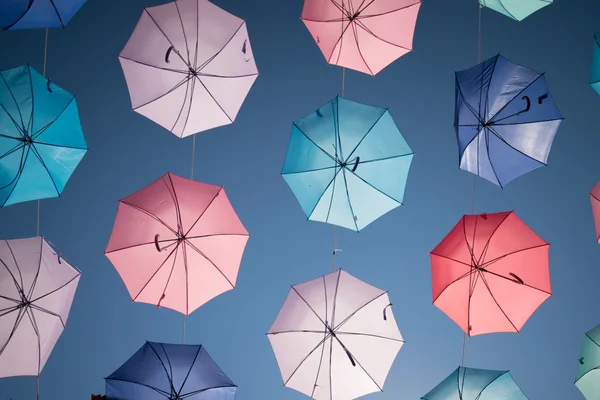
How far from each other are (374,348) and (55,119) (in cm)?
390

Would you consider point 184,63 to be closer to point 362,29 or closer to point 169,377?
point 362,29

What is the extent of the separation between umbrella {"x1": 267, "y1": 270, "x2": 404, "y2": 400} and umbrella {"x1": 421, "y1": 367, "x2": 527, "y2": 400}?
0.62 meters

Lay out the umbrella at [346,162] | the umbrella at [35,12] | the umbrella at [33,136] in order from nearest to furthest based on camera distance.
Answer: the umbrella at [35,12], the umbrella at [33,136], the umbrella at [346,162]

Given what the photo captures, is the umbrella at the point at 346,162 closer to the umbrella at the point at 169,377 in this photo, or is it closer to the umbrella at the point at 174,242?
the umbrella at the point at 174,242

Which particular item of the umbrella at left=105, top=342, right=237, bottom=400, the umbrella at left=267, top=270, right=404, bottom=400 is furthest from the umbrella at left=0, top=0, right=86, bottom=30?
the umbrella at left=267, top=270, right=404, bottom=400

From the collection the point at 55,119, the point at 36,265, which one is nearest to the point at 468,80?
the point at 55,119

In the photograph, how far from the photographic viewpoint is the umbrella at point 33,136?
7059mm

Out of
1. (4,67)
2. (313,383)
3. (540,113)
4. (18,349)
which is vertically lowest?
(313,383)

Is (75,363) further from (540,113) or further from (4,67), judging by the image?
(540,113)

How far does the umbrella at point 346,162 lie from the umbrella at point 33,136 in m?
2.24

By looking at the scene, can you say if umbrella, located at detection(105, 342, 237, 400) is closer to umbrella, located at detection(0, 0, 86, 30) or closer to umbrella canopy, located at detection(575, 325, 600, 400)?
umbrella, located at detection(0, 0, 86, 30)

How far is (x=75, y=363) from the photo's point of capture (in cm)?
861

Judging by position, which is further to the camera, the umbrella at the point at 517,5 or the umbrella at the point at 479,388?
the umbrella at the point at 517,5

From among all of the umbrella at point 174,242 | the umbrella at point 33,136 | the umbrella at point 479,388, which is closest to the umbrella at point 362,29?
the umbrella at point 174,242
